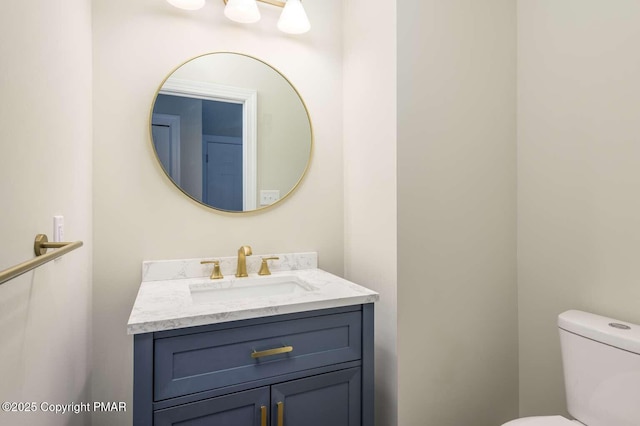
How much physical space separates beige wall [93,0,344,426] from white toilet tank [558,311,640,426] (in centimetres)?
123

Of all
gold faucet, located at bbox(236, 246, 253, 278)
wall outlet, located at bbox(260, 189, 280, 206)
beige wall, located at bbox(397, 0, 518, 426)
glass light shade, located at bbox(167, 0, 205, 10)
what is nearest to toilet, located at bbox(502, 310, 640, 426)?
beige wall, located at bbox(397, 0, 518, 426)

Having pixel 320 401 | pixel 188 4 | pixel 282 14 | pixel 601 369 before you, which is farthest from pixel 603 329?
pixel 188 4

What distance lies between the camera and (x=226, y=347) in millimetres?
1014

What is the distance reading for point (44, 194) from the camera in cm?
86

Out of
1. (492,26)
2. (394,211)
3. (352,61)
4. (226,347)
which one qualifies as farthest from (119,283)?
(492,26)

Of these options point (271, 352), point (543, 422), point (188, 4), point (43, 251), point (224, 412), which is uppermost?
point (188, 4)

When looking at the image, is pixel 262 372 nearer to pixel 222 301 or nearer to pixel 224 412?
pixel 224 412

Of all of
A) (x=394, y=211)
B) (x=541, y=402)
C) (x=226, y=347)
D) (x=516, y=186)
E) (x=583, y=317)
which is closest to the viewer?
(x=226, y=347)

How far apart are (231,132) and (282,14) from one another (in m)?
0.61

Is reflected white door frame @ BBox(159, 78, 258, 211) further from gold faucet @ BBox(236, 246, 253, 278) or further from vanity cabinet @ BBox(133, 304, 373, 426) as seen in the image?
vanity cabinet @ BBox(133, 304, 373, 426)

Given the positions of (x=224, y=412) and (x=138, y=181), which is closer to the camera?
(x=224, y=412)

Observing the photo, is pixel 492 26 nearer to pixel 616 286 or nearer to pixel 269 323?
pixel 616 286

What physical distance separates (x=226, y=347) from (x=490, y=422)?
52.4 inches

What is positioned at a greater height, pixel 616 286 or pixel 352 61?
pixel 352 61
